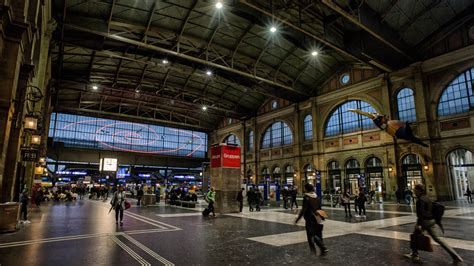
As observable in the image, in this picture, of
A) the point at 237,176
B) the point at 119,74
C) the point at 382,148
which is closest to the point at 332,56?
the point at 382,148

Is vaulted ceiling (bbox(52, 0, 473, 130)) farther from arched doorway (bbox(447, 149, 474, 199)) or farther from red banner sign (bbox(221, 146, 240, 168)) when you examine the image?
arched doorway (bbox(447, 149, 474, 199))

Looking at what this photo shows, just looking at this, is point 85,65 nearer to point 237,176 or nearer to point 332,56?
point 237,176

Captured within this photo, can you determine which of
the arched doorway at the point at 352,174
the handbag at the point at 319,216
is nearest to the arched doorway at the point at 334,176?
the arched doorway at the point at 352,174

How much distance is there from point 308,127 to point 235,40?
631 inches

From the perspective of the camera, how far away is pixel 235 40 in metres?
27.4

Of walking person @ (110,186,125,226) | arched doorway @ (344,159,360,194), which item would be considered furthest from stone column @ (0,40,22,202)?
arched doorway @ (344,159,360,194)

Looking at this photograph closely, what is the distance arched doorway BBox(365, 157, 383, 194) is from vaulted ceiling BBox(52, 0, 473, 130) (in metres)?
9.62

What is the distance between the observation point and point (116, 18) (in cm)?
2262

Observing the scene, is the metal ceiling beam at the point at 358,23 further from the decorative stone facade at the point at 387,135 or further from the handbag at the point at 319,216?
the handbag at the point at 319,216

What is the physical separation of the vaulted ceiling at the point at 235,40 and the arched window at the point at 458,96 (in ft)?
14.4

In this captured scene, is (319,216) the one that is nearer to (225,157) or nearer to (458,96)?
(225,157)

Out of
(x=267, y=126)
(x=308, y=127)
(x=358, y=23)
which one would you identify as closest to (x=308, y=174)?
(x=308, y=127)

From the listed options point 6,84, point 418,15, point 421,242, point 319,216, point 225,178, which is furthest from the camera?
point 418,15

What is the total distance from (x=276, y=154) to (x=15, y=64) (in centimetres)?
3464
